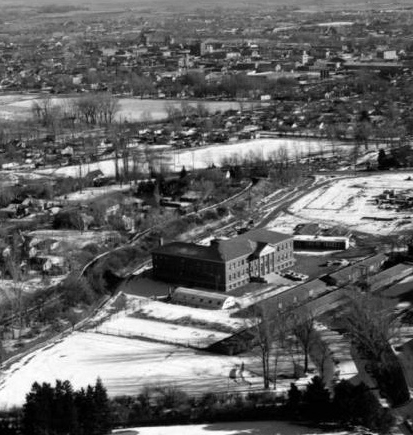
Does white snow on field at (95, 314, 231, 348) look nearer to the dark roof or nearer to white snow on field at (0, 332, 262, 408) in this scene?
white snow on field at (0, 332, 262, 408)

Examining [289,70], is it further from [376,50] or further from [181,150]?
[181,150]

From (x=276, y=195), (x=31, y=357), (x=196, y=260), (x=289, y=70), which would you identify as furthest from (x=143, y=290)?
(x=289, y=70)

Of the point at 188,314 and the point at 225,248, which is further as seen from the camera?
the point at 225,248

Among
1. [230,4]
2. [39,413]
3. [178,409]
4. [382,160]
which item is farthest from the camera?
[230,4]

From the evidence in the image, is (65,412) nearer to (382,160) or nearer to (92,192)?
(92,192)

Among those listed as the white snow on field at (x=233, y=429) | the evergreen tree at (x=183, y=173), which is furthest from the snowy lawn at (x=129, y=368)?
the evergreen tree at (x=183, y=173)

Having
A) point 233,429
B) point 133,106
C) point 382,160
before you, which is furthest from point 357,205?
point 133,106
